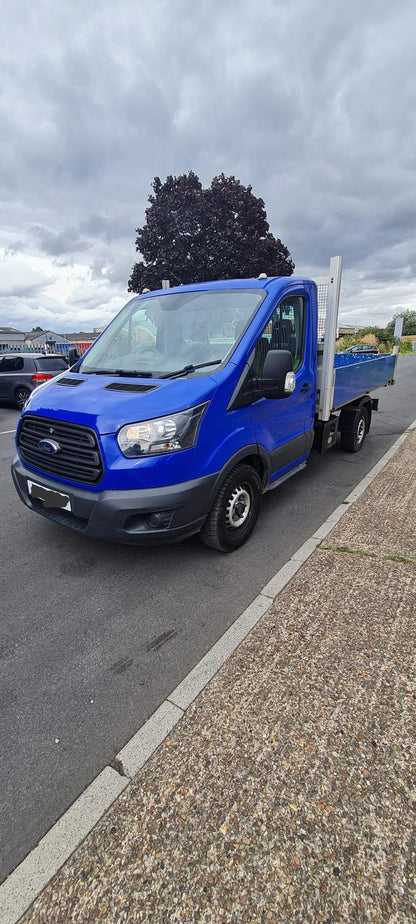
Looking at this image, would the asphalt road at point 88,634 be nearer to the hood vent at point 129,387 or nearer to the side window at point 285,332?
the hood vent at point 129,387

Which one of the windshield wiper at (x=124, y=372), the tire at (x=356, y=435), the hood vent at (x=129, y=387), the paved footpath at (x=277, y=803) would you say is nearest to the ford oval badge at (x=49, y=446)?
the hood vent at (x=129, y=387)

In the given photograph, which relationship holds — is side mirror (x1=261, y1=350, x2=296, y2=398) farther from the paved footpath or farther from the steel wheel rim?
the paved footpath

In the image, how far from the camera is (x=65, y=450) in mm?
2910

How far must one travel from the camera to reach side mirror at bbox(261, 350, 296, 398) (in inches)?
124

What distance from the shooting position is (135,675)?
7.35 feet

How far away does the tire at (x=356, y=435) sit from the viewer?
6320 millimetres

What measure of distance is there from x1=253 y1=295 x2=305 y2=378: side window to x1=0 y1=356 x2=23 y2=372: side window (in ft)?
31.8

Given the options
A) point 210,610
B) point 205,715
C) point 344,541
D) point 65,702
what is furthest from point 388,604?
point 65,702

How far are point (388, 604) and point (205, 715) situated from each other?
145 cm

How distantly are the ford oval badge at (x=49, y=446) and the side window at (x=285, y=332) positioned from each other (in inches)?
63.6

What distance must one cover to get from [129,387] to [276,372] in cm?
112

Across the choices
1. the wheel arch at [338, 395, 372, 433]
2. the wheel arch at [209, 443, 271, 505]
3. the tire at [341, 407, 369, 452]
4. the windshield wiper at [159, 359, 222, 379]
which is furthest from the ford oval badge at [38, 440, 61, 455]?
the tire at [341, 407, 369, 452]

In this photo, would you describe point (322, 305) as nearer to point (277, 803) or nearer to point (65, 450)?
point (65, 450)

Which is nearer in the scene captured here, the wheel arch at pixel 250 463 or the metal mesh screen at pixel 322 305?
the wheel arch at pixel 250 463
